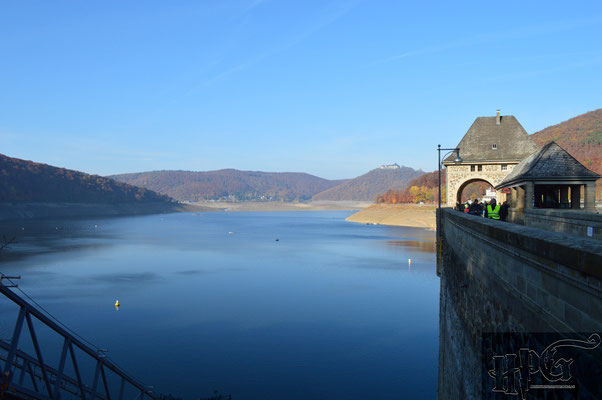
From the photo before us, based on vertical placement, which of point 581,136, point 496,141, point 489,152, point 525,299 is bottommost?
point 525,299

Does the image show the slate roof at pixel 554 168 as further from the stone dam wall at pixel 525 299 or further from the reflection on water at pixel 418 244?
the reflection on water at pixel 418 244

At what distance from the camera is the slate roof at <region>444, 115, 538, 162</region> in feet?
104

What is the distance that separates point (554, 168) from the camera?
678 inches

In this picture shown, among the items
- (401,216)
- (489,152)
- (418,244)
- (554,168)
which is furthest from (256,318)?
(401,216)

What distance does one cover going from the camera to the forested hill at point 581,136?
112488 millimetres

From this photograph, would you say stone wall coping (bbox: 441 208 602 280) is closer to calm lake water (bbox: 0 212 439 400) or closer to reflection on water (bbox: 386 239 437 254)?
calm lake water (bbox: 0 212 439 400)

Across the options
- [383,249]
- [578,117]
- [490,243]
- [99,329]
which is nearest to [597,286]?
[490,243]

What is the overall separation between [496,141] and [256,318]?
21.4 meters

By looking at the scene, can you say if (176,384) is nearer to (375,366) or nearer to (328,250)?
(375,366)

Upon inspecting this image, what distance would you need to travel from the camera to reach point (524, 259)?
18.9ft

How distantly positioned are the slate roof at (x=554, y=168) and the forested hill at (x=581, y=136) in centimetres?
9538

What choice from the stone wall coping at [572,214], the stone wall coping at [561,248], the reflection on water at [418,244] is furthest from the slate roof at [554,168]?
the reflection on water at [418,244]

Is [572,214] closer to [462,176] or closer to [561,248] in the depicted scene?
[561,248]

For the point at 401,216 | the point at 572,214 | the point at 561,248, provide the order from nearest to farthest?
1. the point at 561,248
2. the point at 572,214
3. the point at 401,216
